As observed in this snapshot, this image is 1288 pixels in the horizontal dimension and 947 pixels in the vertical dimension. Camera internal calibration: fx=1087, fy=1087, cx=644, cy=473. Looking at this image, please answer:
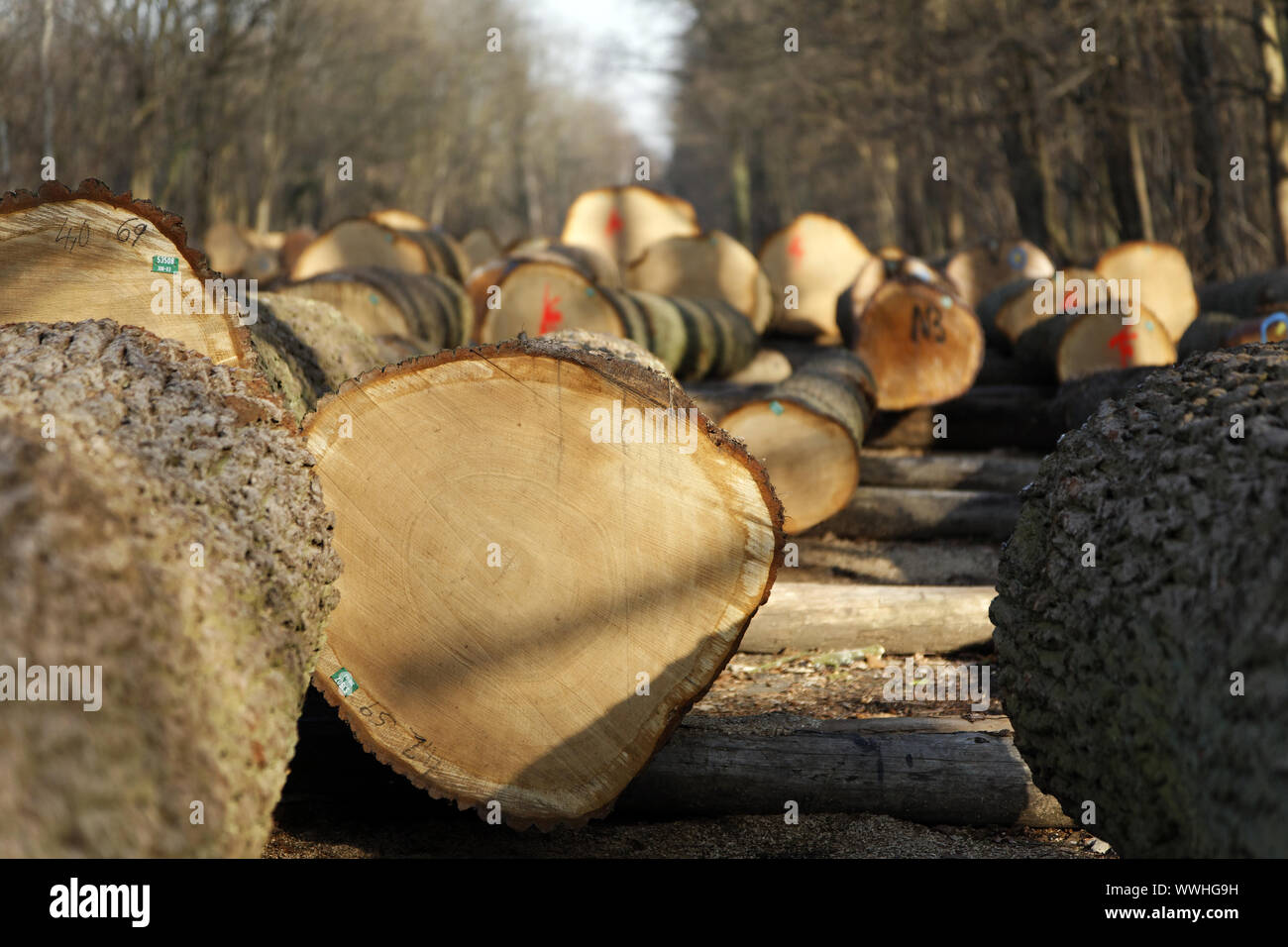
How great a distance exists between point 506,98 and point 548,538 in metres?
34.6

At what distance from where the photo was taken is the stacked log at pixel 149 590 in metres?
1.48

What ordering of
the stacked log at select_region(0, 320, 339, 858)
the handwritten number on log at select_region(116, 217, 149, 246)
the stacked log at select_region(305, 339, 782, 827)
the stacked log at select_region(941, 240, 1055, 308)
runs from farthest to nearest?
the stacked log at select_region(941, 240, 1055, 308), the handwritten number on log at select_region(116, 217, 149, 246), the stacked log at select_region(305, 339, 782, 827), the stacked log at select_region(0, 320, 339, 858)

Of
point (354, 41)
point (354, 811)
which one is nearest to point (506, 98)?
point (354, 41)

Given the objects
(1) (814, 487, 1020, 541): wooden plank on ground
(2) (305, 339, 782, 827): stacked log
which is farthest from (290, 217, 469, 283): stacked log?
(2) (305, 339, 782, 827): stacked log

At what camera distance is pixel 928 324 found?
6.66 metres

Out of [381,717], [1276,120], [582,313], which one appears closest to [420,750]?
[381,717]

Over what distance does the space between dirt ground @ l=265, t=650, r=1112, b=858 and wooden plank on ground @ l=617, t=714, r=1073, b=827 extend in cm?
4

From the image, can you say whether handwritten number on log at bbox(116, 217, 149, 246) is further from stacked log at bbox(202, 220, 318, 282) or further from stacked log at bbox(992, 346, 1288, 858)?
stacked log at bbox(202, 220, 318, 282)

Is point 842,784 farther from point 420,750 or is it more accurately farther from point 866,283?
point 866,283

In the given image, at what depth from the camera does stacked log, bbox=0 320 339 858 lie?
1482mm

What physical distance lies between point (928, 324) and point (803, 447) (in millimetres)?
1933

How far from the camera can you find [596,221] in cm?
1005

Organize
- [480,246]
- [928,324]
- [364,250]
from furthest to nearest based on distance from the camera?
[480,246], [364,250], [928,324]

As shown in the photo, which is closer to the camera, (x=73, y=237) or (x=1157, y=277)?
(x=73, y=237)
